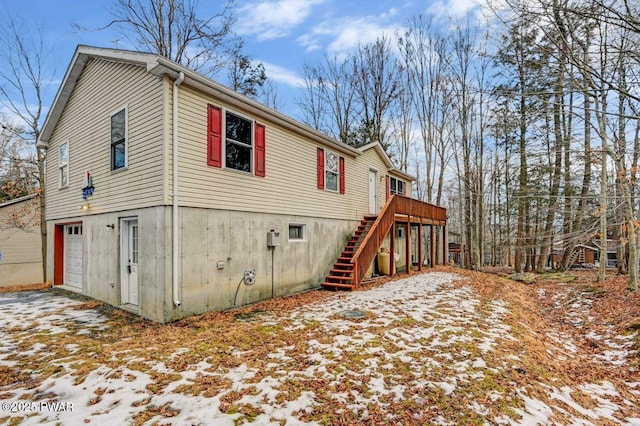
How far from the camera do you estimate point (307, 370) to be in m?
4.07

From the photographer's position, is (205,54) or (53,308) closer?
(53,308)

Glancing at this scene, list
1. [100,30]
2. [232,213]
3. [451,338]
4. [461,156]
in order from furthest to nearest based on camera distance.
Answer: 1. [461,156]
2. [100,30]
3. [232,213]
4. [451,338]

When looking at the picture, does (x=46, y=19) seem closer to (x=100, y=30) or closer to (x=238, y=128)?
(x=100, y=30)

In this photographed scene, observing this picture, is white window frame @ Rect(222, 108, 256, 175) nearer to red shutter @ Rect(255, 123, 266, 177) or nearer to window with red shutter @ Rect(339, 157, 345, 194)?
red shutter @ Rect(255, 123, 266, 177)

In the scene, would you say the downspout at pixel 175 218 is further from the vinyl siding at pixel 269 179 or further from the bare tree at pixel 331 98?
the bare tree at pixel 331 98

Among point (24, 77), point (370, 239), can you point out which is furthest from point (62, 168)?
point (370, 239)

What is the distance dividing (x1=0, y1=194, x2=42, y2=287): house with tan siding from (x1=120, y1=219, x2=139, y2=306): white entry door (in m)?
11.2

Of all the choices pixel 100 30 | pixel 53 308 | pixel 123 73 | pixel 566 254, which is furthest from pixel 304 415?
pixel 566 254

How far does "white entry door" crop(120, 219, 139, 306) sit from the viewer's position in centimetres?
733

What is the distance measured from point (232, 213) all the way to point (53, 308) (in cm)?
487

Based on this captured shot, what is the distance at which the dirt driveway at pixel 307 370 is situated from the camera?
3230mm

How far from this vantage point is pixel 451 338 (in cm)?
537

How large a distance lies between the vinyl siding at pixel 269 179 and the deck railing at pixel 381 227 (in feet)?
4.67

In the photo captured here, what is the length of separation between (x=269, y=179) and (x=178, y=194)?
9.01ft
